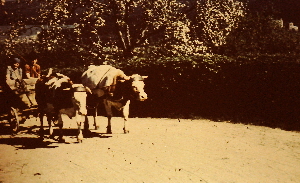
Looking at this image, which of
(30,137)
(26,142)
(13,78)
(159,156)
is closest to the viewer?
(159,156)

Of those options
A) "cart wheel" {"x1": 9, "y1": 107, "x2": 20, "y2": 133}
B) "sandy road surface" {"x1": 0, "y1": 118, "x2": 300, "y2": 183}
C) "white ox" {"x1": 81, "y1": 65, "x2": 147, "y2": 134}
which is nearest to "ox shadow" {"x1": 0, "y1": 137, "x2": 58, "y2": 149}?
"sandy road surface" {"x1": 0, "y1": 118, "x2": 300, "y2": 183}

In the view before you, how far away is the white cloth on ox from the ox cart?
2285 millimetres

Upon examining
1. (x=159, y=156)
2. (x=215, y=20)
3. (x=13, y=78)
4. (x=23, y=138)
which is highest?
(x=215, y=20)

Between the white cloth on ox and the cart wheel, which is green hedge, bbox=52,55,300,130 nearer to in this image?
the white cloth on ox

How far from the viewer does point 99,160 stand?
877 centimetres

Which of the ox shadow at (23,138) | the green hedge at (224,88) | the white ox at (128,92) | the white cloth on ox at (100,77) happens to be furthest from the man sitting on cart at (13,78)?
the green hedge at (224,88)

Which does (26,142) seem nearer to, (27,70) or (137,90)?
(27,70)

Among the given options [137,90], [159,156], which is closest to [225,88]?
[137,90]

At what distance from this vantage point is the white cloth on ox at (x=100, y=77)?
37.1 ft

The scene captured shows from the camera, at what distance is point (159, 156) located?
903 centimetres

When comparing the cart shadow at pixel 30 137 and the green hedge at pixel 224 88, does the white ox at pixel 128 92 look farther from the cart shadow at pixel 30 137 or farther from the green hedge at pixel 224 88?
the green hedge at pixel 224 88

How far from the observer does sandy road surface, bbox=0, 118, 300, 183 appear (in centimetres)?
751

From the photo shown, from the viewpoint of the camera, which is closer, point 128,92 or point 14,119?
point 128,92

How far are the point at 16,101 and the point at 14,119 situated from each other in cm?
83
